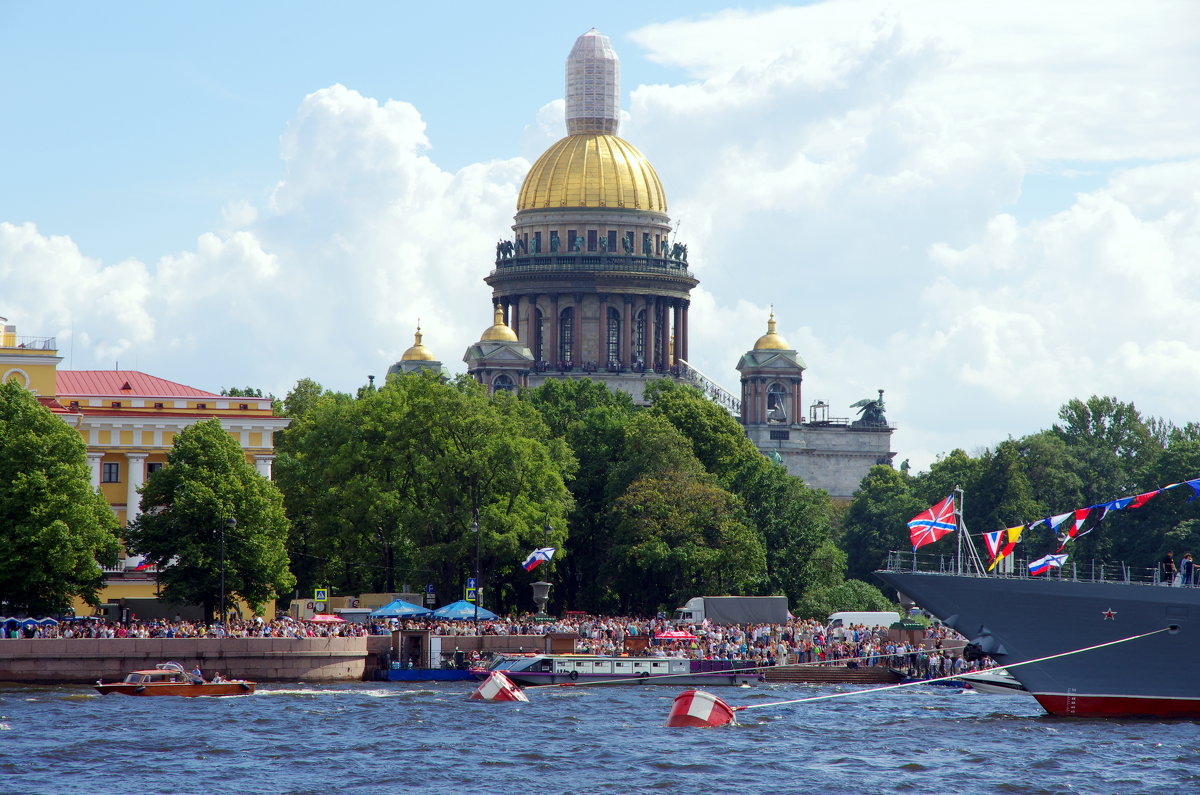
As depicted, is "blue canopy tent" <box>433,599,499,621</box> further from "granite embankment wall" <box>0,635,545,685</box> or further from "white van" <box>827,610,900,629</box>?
"white van" <box>827,610,900,629</box>

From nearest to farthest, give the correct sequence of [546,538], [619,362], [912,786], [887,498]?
[912,786] → [546,538] → [887,498] → [619,362]

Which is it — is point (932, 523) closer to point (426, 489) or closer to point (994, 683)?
point (994, 683)

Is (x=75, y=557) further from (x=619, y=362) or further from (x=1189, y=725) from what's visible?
(x=619, y=362)

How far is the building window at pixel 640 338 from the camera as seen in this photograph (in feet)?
514

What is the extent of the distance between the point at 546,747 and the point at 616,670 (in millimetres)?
18094

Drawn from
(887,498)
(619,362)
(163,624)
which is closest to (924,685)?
(163,624)

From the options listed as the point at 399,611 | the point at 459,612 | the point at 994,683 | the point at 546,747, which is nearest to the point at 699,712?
the point at 546,747

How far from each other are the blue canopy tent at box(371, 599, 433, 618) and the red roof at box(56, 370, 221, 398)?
1624 cm

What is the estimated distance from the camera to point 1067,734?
5528cm

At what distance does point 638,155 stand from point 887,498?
35125 millimetres

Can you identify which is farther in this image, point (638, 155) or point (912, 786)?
point (638, 155)

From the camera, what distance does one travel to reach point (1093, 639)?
56.9 meters

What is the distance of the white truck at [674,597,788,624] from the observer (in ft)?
275

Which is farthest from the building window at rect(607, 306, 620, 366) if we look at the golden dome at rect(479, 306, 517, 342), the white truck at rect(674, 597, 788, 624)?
the white truck at rect(674, 597, 788, 624)
